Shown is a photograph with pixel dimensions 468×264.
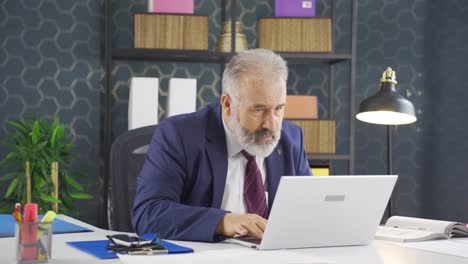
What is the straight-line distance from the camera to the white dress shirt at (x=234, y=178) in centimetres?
234

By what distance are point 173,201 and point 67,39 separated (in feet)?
7.11

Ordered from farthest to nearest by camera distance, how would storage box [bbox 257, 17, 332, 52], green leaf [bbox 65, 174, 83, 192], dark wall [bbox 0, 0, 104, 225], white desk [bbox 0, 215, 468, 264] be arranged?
dark wall [bbox 0, 0, 104, 225], storage box [bbox 257, 17, 332, 52], green leaf [bbox 65, 174, 83, 192], white desk [bbox 0, 215, 468, 264]

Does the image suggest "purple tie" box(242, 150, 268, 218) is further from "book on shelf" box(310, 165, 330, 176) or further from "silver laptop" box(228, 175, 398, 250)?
"book on shelf" box(310, 165, 330, 176)

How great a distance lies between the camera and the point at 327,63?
4.27 metres

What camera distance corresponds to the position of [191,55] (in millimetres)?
3855

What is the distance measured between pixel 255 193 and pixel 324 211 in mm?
592

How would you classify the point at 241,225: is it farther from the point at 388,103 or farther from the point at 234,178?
the point at 388,103

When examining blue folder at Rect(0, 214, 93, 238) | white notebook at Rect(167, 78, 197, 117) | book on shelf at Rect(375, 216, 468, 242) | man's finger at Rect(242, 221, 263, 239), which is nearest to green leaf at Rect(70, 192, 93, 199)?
white notebook at Rect(167, 78, 197, 117)

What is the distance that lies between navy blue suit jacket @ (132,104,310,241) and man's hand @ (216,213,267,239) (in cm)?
10

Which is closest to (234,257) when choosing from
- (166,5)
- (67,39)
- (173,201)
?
(173,201)

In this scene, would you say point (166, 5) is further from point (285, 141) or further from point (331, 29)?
point (285, 141)

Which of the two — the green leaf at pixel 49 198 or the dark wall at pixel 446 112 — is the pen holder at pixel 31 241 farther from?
the dark wall at pixel 446 112

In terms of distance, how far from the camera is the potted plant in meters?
3.66

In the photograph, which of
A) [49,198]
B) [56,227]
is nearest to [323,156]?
[49,198]
